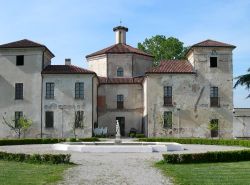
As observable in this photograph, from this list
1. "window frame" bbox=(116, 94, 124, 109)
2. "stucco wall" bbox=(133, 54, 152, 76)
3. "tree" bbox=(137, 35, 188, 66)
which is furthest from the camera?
"tree" bbox=(137, 35, 188, 66)

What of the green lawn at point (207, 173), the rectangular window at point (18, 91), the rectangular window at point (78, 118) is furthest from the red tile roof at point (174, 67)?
the green lawn at point (207, 173)

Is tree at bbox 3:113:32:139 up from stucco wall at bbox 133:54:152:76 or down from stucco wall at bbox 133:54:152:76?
down

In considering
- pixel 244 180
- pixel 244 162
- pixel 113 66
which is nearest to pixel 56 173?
pixel 244 180

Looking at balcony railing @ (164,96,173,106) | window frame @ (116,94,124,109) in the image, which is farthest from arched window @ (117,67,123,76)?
balcony railing @ (164,96,173,106)

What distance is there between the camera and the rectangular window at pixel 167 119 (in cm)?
3934

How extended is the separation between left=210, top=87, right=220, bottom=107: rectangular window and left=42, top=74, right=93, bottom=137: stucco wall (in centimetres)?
1119

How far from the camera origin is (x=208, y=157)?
18.3 m

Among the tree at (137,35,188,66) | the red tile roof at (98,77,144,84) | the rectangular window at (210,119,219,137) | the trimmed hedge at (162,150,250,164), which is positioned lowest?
the trimmed hedge at (162,150,250,164)

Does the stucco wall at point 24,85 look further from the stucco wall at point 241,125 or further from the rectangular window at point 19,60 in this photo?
the stucco wall at point 241,125

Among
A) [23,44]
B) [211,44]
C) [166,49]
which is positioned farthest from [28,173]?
[166,49]

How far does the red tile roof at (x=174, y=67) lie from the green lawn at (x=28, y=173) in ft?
80.7

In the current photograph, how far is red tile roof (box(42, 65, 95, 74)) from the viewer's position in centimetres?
3956

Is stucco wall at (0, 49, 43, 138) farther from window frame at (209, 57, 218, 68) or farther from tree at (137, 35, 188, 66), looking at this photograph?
tree at (137, 35, 188, 66)

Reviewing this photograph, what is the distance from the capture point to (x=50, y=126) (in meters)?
39.0
